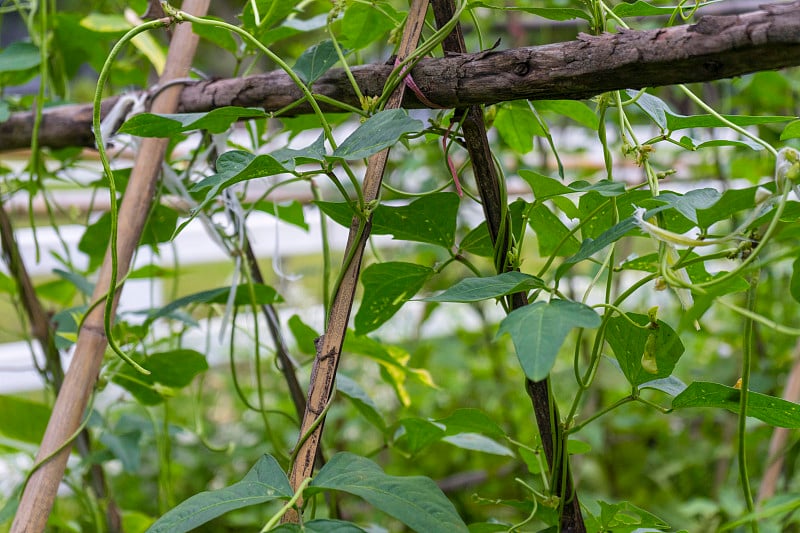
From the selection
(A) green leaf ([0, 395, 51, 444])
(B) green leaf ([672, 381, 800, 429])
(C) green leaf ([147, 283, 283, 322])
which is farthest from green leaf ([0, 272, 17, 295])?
(B) green leaf ([672, 381, 800, 429])

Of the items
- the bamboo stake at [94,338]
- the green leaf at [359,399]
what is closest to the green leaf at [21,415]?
the bamboo stake at [94,338]

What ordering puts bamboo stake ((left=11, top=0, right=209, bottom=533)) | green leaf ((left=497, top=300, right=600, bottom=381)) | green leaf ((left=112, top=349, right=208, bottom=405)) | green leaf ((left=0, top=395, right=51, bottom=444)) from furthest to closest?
green leaf ((left=0, top=395, right=51, bottom=444)) → green leaf ((left=112, top=349, right=208, bottom=405)) → bamboo stake ((left=11, top=0, right=209, bottom=533)) → green leaf ((left=497, top=300, right=600, bottom=381))

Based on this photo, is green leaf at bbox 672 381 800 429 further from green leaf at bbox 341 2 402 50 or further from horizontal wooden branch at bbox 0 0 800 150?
green leaf at bbox 341 2 402 50

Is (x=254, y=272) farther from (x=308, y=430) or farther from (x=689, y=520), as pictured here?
(x=689, y=520)

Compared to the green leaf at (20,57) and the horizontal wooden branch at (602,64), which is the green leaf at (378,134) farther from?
the green leaf at (20,57)

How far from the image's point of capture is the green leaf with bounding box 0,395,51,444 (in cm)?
71

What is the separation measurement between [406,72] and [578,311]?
0.59 ft

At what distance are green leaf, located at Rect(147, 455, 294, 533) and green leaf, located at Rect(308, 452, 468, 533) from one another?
0.6 inches

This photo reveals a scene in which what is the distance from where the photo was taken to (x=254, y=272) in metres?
0.66

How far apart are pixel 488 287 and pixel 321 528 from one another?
12 centimetres

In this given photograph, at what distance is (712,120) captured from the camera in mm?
372

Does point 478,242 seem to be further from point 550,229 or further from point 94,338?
point 94,338

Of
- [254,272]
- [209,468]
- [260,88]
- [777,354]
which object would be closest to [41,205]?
[209,468]

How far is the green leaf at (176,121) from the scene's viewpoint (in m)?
0.39
